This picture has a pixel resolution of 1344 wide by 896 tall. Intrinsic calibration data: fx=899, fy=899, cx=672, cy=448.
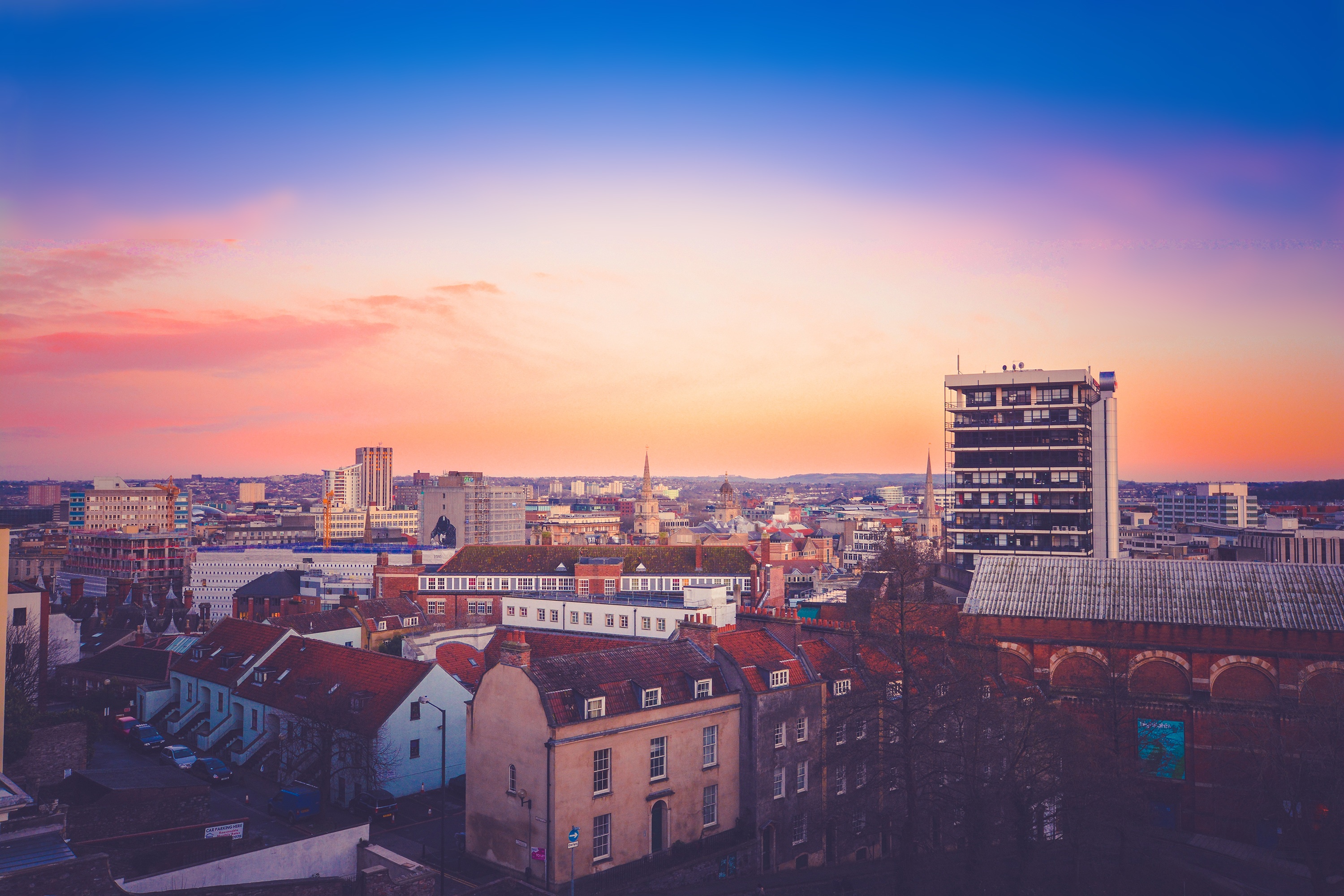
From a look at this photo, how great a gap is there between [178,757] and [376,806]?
19.0 m

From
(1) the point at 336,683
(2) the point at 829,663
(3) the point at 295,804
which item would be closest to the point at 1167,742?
(2) the point at 829,663

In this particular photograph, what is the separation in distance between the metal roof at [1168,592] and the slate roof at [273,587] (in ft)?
382

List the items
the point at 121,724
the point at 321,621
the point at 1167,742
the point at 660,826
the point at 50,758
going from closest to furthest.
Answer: the point at 660,826
the point at 50,758
the point at 1167,742
the point at 121,724
the point at 321,621

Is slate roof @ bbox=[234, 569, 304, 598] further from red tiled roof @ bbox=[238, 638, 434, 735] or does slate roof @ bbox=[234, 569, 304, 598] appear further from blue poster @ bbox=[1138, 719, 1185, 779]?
blue poster @ bbox=[1138, 719, 1185, 779]

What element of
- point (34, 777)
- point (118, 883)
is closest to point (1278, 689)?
point (118, 883)

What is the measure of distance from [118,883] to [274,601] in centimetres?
12622

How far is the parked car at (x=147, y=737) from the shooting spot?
66.4 meters

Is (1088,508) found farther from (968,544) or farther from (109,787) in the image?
(109,787)

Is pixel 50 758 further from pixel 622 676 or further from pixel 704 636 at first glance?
pixel 704 636

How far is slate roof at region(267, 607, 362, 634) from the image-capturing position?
257 feet

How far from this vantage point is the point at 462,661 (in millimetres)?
72000

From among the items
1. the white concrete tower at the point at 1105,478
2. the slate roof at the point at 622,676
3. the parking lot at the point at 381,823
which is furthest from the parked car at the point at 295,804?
the white concrete tower at the point at 1105,478

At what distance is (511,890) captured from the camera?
126 ft

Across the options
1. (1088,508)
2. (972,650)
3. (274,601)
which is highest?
(1088,508)
